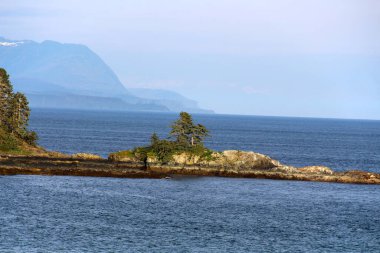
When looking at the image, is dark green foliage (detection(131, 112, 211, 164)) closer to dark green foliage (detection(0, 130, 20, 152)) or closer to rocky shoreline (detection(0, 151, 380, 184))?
rocky shoreline (detection(0, 151, 380, 184))

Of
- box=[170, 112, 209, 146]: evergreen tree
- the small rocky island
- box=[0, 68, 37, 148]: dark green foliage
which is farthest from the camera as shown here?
box=[0, 68, 37, 148]: dark green foliage

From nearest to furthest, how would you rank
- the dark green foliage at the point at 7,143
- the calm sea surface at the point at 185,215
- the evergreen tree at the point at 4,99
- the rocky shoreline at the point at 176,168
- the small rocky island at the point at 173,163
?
the calm sea surface at the point at 185,215, the rocky shoreline at the point at 176,168, the small rocky island at the point at 173,163, the dark green foliage at the point at 7,143, the evergreen tree at the point at 4,99

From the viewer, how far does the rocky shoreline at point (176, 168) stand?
348ft

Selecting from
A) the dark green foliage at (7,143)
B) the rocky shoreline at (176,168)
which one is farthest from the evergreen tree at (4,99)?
the rocky shoreline at (176,168)

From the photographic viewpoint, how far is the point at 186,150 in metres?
114

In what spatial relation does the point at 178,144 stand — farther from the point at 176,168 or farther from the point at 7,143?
the point at 7,143

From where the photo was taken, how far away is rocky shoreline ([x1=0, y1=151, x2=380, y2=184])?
348 ft

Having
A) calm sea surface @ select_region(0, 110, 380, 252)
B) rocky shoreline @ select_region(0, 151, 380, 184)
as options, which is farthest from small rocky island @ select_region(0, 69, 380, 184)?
calm sea surface @ select_region(0, 110, 380, 252)

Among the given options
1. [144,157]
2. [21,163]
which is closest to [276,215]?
[144,157]

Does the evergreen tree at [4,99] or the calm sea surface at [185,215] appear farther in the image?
the evergreen tree at [4,99]

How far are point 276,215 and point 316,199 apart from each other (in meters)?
15.4

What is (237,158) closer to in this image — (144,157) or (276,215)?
(144,157)

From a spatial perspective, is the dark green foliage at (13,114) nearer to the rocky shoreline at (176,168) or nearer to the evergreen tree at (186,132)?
the rocky shoreline at (176,168)

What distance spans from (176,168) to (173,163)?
→ 213 cm
